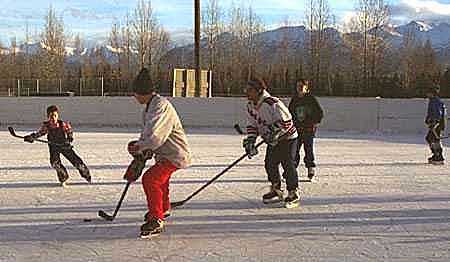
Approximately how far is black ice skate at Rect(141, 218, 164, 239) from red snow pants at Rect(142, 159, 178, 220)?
52mm

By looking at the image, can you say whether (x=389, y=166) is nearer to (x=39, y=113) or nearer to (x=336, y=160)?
(x=336, y=160)

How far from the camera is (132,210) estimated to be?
6922 millimetres

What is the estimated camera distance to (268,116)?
683cm

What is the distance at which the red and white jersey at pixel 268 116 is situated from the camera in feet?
22.3

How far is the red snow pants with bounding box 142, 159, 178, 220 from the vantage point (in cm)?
581

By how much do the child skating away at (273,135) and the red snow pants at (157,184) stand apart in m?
1.15

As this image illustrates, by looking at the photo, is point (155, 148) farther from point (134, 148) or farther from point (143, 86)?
point (143, 86)

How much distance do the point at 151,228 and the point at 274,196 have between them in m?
1.92

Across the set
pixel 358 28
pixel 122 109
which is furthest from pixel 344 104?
pixel 358 28

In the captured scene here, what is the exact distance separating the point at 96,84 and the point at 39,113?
18.7 meters

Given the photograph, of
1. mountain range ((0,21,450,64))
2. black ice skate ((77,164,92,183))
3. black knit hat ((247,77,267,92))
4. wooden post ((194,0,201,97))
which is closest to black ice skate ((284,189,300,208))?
black knit hat ((247,77,267,92))

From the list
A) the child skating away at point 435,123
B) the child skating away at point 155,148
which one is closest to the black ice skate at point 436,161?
the child skating away at point 435,123

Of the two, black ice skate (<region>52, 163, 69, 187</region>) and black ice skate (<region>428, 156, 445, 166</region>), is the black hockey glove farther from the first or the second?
black ice skate (<region>428, 156, 445, 166</region>)

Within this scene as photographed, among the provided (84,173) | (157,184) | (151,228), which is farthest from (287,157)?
(84,173)
